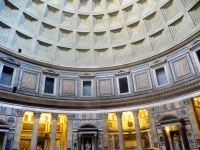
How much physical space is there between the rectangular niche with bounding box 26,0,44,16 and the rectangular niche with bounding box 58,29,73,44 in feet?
11.3

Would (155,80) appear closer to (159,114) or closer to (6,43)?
(159,114)

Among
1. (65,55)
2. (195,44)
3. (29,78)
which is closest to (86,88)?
(65,55)

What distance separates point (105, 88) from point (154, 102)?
612 cm

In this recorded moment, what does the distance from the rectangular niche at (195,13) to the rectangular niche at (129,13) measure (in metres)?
6.45

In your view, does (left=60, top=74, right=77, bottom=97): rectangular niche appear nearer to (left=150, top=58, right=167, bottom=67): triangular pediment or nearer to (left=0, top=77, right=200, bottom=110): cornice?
(left=0, top=77, right=200, bottom=110): cornice

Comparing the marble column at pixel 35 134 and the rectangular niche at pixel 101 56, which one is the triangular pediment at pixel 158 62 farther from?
the marble column at pixel 35 134

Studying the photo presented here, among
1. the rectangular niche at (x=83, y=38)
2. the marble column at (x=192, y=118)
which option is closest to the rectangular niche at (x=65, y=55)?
the rectangular niche at (x=83, y=38)

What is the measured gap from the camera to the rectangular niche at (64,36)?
22.9m

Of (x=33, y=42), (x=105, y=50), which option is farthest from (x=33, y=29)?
(x=105, y=50)

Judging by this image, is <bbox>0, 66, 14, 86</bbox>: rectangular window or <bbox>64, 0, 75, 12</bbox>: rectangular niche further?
<bbox>64, 0, 75, 12</bbox>: rectangular niche

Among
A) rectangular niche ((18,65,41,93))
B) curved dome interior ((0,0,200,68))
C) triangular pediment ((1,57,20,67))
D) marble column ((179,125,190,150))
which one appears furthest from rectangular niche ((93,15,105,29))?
marble column ((179,125,190,150))

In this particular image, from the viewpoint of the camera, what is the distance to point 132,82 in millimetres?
20875

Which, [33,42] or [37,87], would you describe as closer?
[37,87]

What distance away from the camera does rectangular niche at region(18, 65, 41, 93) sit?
18656 mm
